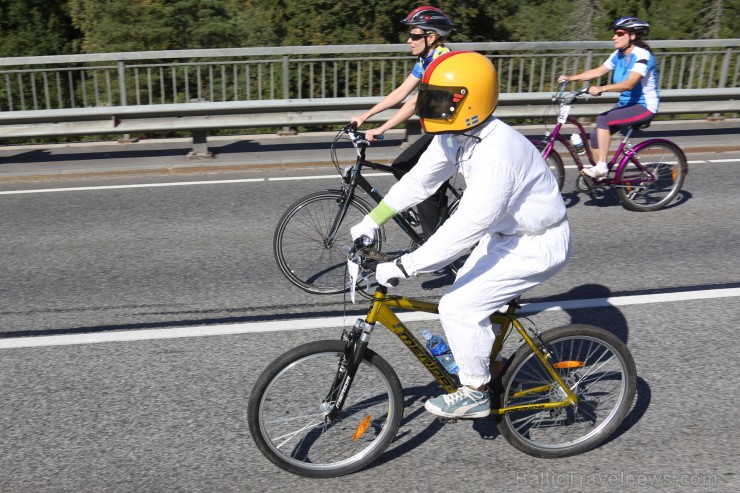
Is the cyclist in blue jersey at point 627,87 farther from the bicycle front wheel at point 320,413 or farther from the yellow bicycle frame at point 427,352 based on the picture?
the bicycle front wheel at point 320,413

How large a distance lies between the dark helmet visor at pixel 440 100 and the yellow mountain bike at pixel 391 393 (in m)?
0.80

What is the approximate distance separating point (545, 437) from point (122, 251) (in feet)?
15.7

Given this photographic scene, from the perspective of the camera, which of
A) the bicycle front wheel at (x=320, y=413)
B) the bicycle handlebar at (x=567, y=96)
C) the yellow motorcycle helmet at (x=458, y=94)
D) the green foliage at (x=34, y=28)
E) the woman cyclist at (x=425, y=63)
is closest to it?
the yellow motorcycle helmet at (x=458, y=94)

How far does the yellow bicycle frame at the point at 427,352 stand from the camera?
4.17 metres

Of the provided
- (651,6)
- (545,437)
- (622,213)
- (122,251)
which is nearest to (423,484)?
(545,437)

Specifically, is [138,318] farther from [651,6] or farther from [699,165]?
[651,6]

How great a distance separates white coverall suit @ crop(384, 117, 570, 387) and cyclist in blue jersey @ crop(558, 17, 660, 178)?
189 inches

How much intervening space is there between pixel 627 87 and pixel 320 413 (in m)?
5.68

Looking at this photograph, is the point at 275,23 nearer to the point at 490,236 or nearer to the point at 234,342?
the point at 234,342

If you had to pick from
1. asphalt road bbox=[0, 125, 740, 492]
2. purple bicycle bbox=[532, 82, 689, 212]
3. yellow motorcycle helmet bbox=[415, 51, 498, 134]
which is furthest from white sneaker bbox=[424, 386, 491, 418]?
purple bicycle bbox=[532, 82, 689, 212]

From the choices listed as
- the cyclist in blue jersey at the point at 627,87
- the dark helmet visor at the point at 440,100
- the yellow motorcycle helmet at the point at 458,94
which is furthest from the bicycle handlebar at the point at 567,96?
the dark helmet visor at the point at 440,100

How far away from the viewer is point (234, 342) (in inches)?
234

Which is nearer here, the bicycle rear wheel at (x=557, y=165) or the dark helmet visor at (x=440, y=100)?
the dark helmet visor at (x=440, y=100)

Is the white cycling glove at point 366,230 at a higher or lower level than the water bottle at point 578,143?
higher
